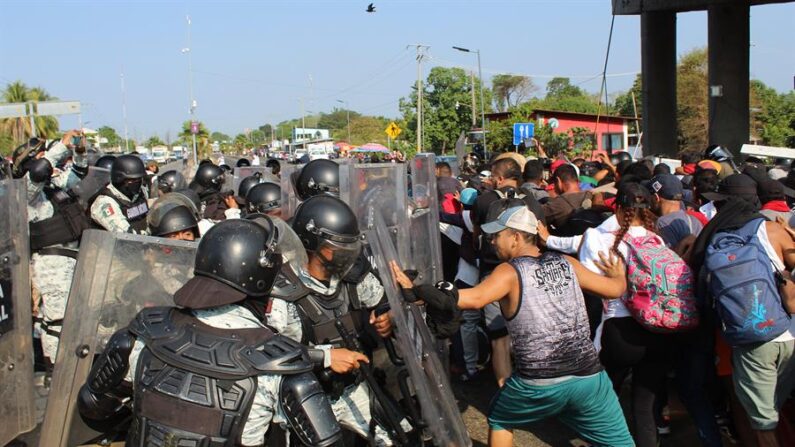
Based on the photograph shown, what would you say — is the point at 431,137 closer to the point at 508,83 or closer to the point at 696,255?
the point at 508,83

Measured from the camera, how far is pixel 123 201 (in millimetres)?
5992

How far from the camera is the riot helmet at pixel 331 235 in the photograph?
11.2 feet

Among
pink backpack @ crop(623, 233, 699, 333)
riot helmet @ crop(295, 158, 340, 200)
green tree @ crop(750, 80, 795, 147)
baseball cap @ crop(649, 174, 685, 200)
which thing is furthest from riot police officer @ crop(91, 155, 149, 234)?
green tree @ crop(750, 80, 795, 147)

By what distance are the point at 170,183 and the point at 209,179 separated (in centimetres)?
66

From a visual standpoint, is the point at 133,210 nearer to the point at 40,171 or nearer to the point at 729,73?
the point at 40,171

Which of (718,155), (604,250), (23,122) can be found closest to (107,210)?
(604,250)

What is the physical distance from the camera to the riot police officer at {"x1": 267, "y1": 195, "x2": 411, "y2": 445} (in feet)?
10.9

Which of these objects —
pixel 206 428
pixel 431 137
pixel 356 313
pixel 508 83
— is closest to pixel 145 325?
pixel 206 428

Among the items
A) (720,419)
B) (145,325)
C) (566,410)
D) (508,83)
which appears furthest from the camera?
(508,83)

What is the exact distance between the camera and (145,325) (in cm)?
247

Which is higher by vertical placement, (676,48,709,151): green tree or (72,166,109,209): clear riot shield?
(676,48,709,151): green tree

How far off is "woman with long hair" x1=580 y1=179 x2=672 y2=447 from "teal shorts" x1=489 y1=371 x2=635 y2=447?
0.60 meters

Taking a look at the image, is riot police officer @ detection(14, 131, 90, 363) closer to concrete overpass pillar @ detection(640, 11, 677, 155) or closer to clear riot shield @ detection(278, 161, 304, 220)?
clear riot shield @ detection(278, 161, 304, 220)

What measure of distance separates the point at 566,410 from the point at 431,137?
166 feet
